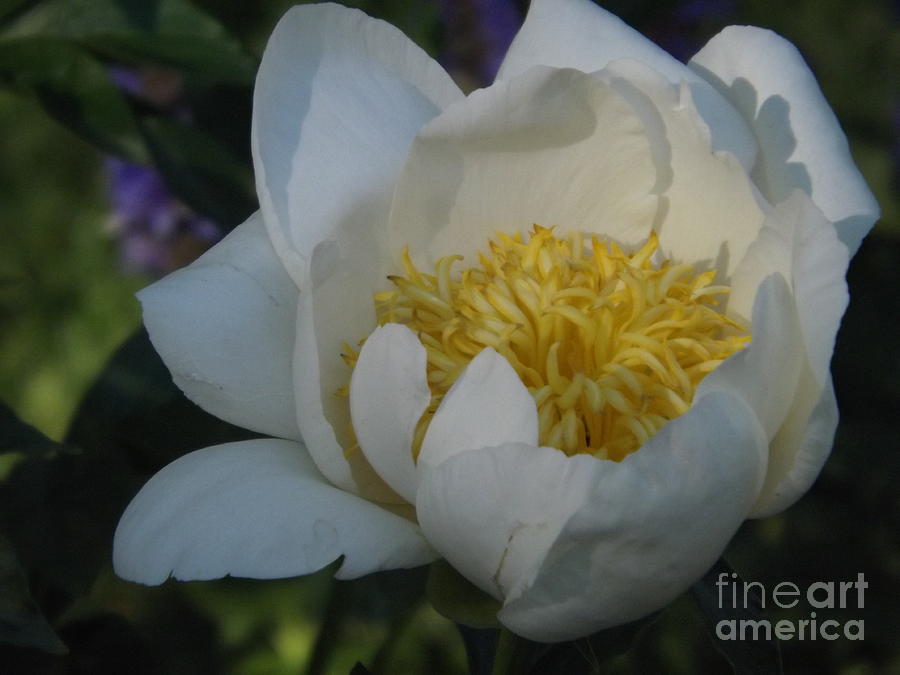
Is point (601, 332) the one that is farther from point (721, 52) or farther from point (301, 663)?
point (301, 663)

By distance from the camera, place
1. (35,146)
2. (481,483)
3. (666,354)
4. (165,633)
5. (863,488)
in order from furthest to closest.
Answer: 1. (35,146)
2. (863,488)
3. (165,633)
4. (666,354)
5. (481,483)

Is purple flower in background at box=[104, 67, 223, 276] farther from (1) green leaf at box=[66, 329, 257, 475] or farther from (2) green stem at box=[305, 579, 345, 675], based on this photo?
(2) green stem at box=[305, 579, 345, 675]

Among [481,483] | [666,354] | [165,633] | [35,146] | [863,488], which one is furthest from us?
[35,146]

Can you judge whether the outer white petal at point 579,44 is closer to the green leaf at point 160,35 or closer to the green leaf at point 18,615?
the green leaf at point 160,35

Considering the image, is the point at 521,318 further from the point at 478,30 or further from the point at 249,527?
the point at 478,30

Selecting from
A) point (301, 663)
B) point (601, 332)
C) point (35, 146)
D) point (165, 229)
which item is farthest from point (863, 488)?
point (35, 146)

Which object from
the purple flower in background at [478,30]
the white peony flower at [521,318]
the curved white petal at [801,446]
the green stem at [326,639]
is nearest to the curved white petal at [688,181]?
the white peony flower at [521,318]

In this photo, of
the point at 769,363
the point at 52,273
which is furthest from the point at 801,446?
the point at 52,273
